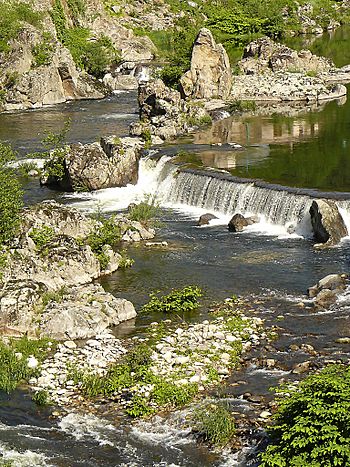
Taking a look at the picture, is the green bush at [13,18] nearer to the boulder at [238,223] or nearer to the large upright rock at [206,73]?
the large upright rock at [206,73]

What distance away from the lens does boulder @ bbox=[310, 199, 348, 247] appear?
31047 mm

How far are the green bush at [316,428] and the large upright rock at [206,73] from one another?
156 ft

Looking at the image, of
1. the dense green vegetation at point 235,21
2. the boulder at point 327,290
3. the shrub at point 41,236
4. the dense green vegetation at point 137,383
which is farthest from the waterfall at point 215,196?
the dense green vegetation at point 235,21

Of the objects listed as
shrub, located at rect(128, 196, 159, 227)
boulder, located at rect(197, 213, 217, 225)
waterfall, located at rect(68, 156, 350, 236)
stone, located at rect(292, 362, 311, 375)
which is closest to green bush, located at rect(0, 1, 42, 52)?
waterfall, located at rect(68, 156, 350, 236)

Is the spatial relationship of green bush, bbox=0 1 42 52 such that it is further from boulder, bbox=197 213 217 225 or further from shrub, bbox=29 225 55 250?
shrub, bbox=29 225 55 250

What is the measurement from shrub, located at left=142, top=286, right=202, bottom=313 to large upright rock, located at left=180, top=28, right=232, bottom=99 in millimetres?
A: 37357

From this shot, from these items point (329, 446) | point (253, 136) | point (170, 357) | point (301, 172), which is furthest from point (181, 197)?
point (329, 446)

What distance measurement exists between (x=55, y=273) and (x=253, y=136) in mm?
25088

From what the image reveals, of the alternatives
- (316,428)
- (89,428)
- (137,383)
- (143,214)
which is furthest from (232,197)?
(316,428)

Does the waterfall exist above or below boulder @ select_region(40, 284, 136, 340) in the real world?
above

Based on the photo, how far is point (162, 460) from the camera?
17.1m

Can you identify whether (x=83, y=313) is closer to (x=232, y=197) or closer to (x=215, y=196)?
(x=232, y=197)

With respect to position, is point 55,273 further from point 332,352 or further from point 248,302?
point 332,352

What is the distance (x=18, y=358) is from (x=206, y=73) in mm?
43914
